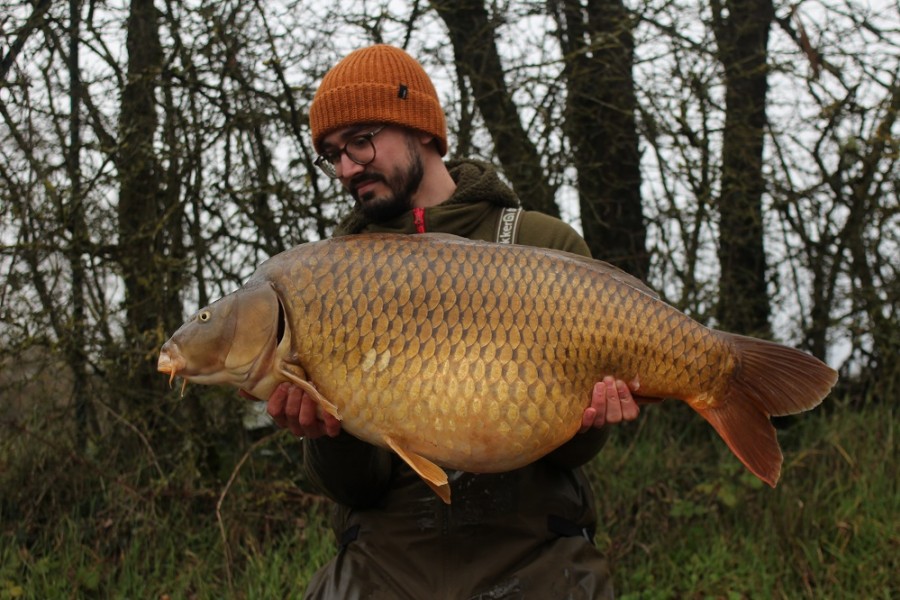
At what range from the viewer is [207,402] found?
325 cm

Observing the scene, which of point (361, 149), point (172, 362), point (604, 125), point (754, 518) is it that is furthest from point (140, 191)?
point (754, 518)

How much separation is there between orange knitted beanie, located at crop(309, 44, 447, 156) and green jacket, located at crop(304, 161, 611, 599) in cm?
66

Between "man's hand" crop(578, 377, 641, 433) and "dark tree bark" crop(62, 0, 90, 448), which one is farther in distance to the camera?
"dark tree bark" crop(62, 0, 90, 448)

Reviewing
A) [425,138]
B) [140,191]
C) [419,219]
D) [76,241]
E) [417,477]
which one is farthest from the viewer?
[140,191]

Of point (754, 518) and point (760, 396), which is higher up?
point (760, 396)

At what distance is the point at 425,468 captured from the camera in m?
1.37

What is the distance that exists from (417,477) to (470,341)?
1.20 feet

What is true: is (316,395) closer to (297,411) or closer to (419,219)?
(297,411)

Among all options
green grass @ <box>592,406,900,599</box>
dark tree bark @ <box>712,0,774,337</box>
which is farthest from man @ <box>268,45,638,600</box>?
dark tree bark @ <box>712,0,774,337</box>

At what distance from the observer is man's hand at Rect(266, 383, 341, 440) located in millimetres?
1434

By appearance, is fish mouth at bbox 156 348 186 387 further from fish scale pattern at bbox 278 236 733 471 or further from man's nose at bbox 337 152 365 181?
man's nose at bbox 337 152 365 181

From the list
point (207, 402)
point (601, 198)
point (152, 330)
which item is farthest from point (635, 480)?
point (152, 330)

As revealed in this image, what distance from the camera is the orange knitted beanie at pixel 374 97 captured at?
5.89 ft

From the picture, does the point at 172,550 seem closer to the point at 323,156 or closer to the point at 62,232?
the point at 62,232
